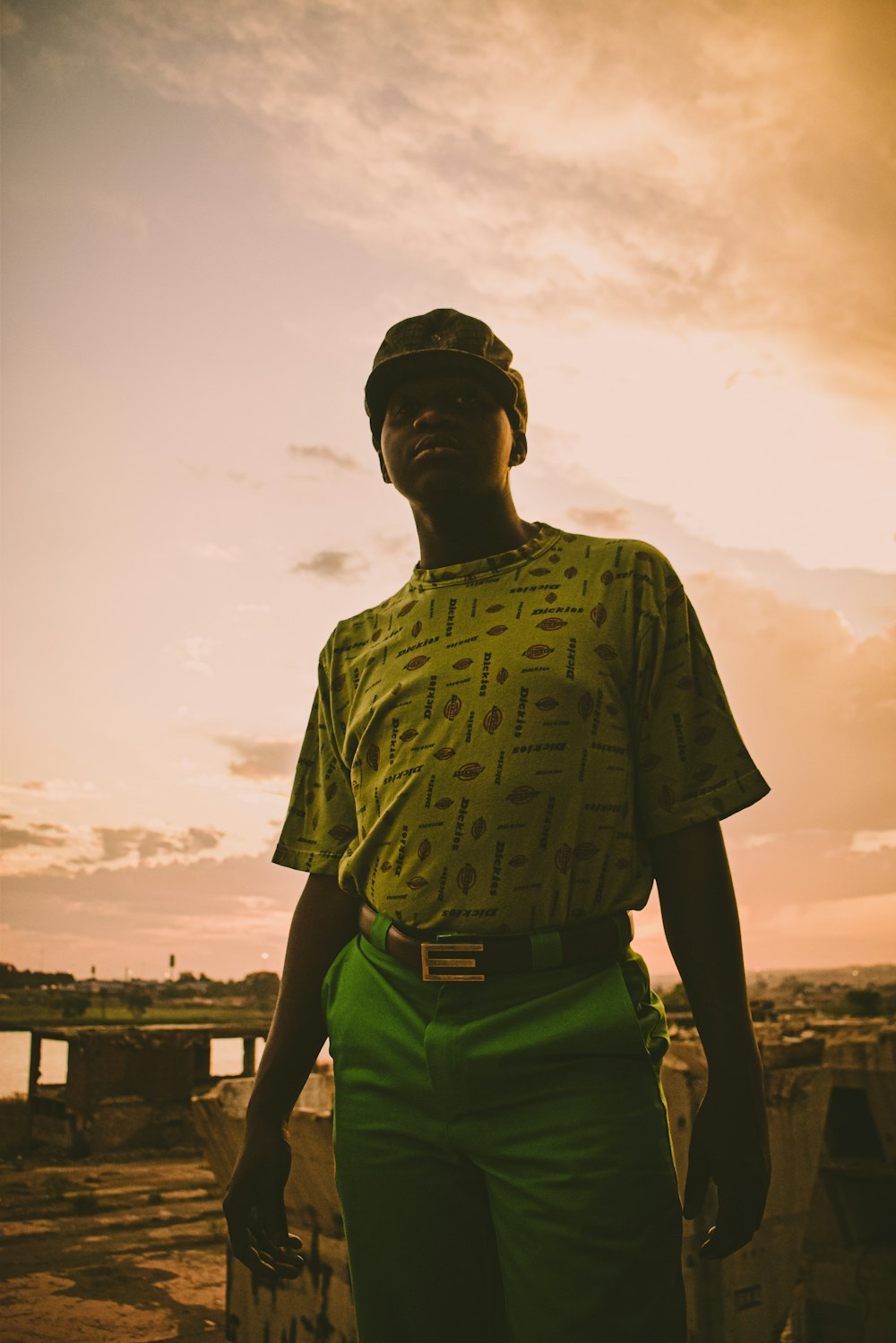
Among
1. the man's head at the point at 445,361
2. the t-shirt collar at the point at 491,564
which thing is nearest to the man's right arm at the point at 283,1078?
the t-shirt collar at the point at 491,564

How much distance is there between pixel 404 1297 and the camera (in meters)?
1.54

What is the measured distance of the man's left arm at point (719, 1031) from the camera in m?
1.48

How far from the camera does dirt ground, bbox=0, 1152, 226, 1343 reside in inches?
194

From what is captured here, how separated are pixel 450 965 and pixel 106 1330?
4.59m

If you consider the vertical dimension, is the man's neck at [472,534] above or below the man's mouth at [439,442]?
below

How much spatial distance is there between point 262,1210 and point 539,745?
3.34ft

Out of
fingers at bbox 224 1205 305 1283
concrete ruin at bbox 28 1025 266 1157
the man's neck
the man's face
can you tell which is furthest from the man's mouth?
concrete ruin at bbox 28 1025 266 1157

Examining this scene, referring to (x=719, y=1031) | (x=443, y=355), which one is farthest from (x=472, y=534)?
(x=719, y=1031)

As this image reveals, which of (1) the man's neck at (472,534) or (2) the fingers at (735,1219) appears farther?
(1) the man's neck at (472,534)

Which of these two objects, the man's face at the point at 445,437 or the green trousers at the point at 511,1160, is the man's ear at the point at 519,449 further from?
the green trousers at the point at 511,1160

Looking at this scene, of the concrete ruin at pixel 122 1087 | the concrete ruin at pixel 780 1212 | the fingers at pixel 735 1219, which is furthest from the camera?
the concrete ruin at pixel 122 1087

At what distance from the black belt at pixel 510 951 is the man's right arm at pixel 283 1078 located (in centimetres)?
43

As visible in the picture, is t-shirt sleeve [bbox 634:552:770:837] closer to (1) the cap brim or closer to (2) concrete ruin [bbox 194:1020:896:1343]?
(1) the cap brim

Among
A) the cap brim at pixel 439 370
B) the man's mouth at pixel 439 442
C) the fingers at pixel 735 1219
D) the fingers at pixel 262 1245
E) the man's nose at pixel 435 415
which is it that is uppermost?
the cap brim at pixel 439 370
